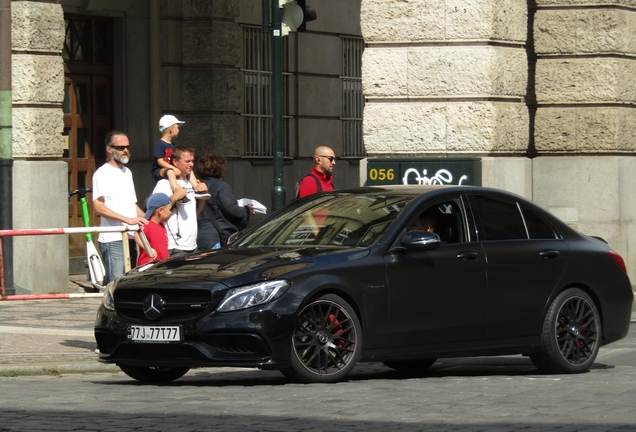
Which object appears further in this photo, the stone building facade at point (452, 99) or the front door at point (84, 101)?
the front door at point (84, 101)

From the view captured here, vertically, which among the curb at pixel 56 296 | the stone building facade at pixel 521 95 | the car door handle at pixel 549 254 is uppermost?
the stone building facade at pixel 521 95

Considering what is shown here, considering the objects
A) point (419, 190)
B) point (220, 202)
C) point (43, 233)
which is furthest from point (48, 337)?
point (419, 190)

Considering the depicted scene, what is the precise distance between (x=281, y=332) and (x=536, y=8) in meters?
9.18

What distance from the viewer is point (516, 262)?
1097cm

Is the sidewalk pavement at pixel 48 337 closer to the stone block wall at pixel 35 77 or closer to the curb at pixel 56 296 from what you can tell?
the curb at pixel 56 296

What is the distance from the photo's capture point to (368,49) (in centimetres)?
1684

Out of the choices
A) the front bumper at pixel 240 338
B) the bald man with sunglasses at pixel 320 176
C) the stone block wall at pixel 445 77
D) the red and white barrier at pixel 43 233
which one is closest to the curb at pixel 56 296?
the red and white barrier at pixel 43 233

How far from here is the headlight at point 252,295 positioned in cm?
955

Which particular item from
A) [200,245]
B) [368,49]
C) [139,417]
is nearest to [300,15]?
[368,49]

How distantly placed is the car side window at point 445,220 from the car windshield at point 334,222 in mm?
200

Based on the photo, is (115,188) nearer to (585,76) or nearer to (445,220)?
(445,220)

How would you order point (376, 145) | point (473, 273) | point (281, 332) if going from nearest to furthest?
point (281, 332)
point (473, 273)
point (376, 145)

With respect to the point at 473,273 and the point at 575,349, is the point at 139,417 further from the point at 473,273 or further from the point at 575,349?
the point at 575,349

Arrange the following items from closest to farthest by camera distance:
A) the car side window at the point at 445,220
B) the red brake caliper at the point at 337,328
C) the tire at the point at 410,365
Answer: the red brake caliper at the point at 337,328
the car side window at the point at 445,220
the tire at the point at 410,365
